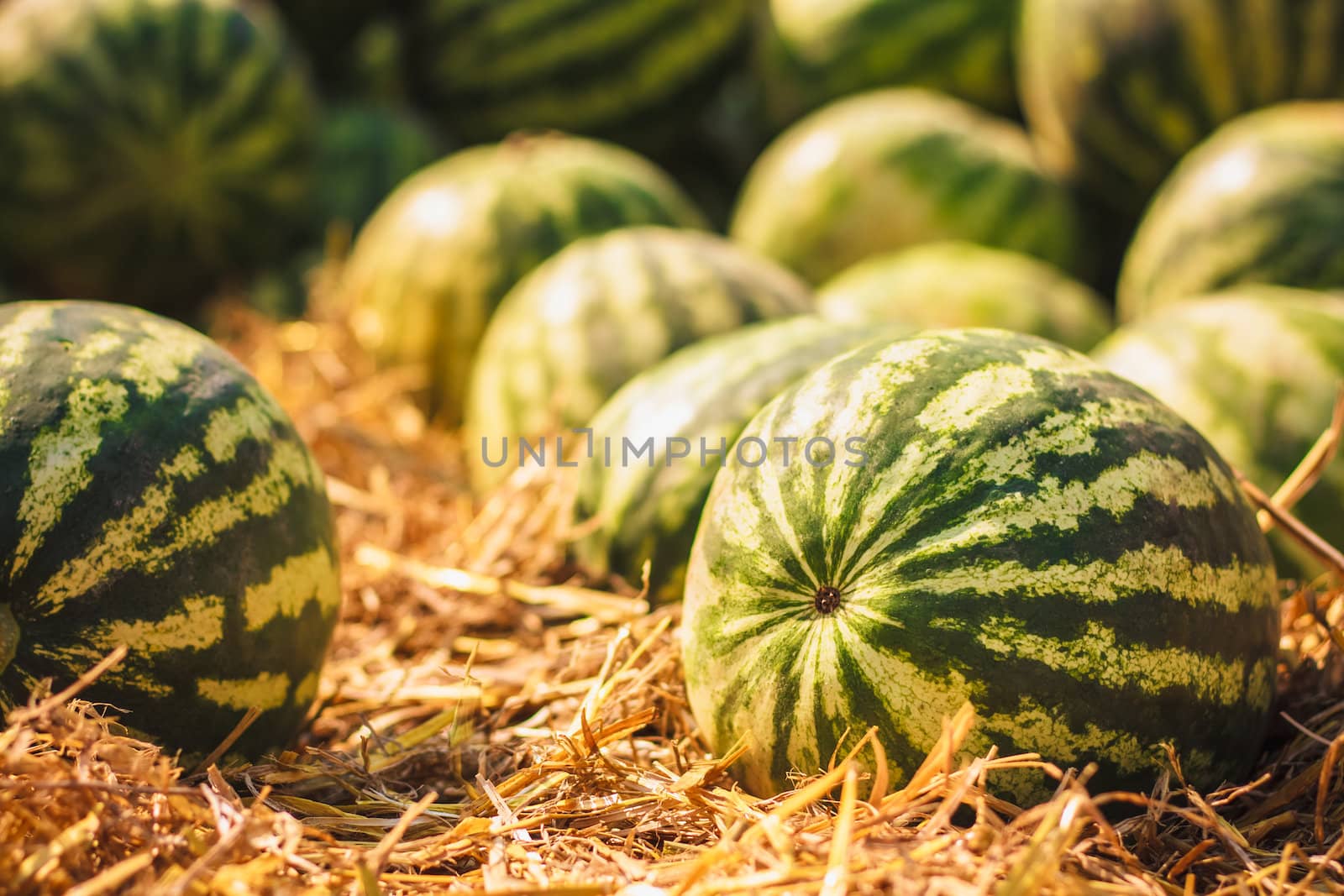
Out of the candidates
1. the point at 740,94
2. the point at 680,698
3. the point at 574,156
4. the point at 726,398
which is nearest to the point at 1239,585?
the point at 680,698

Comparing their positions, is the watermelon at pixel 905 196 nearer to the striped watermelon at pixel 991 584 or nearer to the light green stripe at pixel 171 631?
the striped watermelon at pixel 991 584

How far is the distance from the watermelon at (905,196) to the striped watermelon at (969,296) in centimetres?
26

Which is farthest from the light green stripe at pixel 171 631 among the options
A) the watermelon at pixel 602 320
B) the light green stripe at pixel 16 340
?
the watermelon at pixel 602 320

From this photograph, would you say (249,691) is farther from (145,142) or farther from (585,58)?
(585,58)

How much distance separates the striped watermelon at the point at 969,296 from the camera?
3537mm

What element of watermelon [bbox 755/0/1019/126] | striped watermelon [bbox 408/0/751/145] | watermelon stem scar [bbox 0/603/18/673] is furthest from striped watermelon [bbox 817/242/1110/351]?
watermelon stem scar [bbox 0/603/18/673]

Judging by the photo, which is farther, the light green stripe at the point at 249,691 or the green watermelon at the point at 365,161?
the green watermelon at the point at 365,161

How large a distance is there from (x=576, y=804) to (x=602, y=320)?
158cm

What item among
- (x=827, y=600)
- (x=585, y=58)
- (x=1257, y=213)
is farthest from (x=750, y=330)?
(x=585, y=58)

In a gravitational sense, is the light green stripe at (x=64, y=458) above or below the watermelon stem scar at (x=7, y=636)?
above

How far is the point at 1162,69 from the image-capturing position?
3.91 m

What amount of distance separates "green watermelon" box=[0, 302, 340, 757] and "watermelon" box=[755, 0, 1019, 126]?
351 centimetres

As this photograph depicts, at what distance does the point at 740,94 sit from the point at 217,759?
4.55 metres

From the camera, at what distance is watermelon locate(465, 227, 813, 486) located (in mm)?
3045
